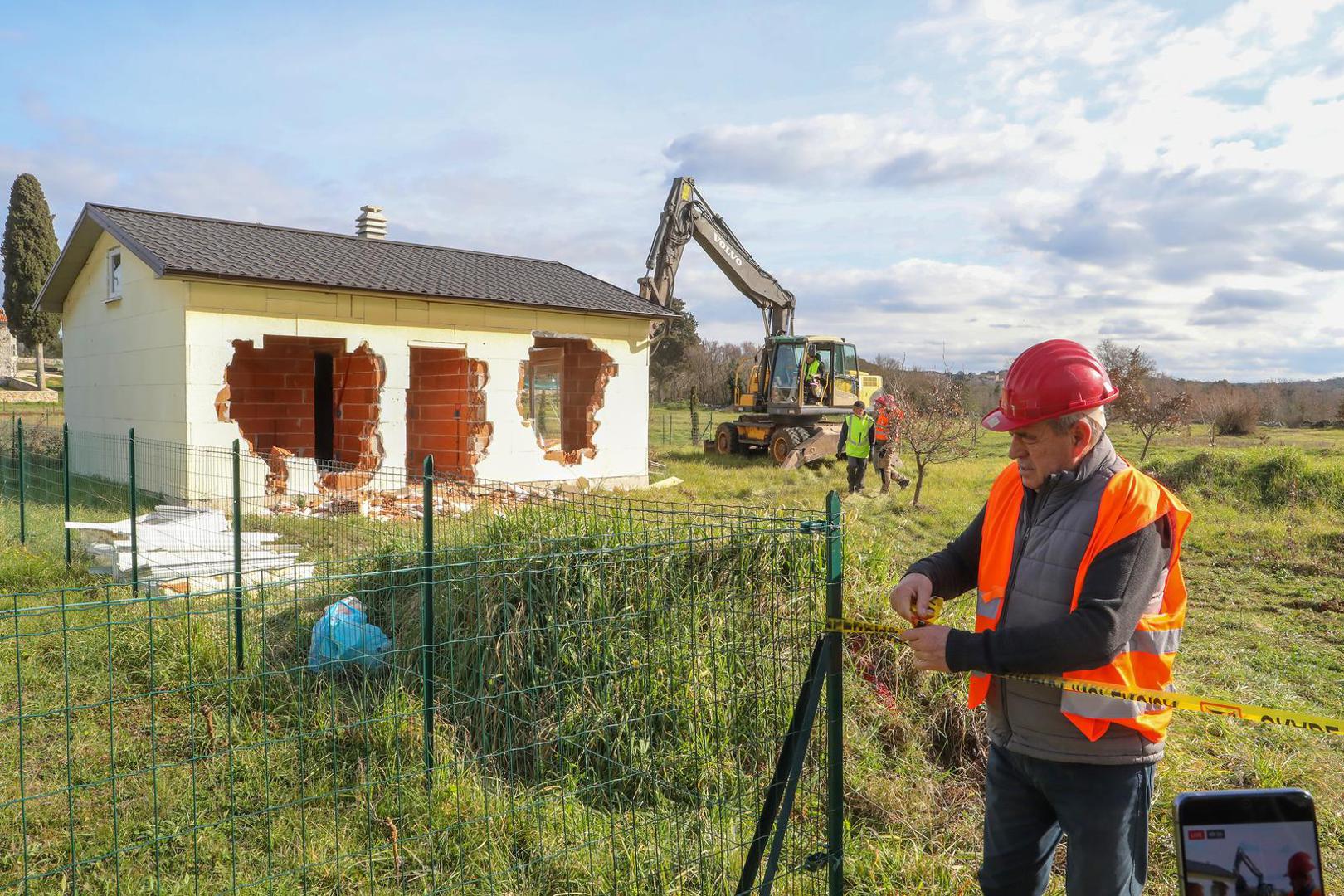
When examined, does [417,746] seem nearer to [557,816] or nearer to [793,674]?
[557,816]

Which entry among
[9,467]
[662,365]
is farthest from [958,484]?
[662,365]

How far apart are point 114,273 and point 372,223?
5589 mm

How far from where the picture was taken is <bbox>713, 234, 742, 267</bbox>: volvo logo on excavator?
834 inches

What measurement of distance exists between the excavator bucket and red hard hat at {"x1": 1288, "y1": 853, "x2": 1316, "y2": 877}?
17.0m

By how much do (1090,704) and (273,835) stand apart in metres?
3.39

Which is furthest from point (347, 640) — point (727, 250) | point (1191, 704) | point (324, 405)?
point (727, 250)

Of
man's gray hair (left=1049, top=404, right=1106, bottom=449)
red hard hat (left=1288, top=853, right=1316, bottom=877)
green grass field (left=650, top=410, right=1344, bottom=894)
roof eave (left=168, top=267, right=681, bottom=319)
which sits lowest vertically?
green grass field (left=650, top=410, right=1344, bottom=894)

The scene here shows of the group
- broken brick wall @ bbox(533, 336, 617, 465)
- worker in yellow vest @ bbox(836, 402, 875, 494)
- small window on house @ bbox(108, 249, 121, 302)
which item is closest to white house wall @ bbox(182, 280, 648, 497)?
broken brick wall @ bbox(533, 336, 617, 465)

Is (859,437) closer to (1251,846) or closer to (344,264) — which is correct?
(344,264)

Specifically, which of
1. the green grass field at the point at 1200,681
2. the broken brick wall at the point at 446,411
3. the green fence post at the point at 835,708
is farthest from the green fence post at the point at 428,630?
the broken brick wall at the point at 446,411

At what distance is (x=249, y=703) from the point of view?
5230 mm

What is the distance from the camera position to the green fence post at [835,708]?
3.16 m

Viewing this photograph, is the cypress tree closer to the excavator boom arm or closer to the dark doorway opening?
the dark doorway opening

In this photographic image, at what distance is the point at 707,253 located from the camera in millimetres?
21406
